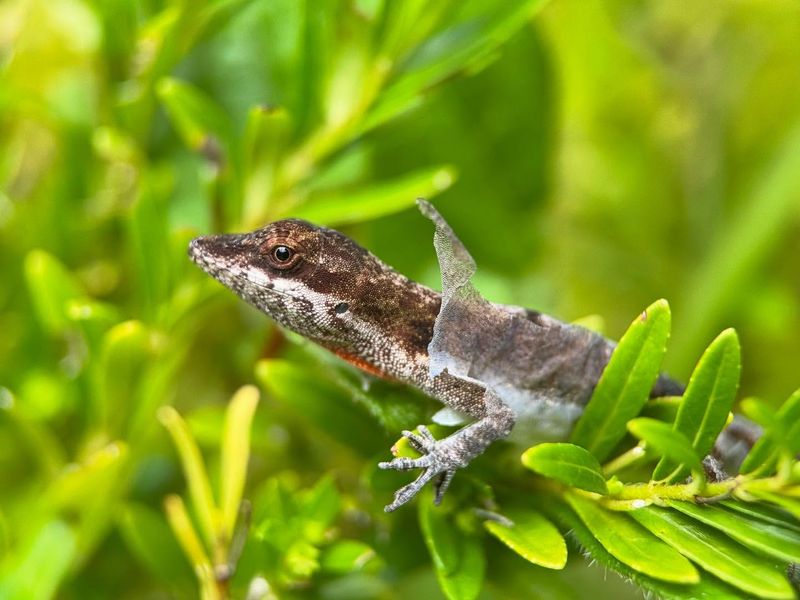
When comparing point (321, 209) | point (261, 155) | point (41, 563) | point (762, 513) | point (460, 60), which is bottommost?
point (41, 563)

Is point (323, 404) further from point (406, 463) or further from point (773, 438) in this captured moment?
point (773, 438)

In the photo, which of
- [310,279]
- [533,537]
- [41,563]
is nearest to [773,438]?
[533,537]

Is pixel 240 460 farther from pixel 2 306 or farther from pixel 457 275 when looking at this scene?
pixel 2 306

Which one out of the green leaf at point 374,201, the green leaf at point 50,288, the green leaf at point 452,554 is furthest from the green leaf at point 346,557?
the green leaf at point 50,288

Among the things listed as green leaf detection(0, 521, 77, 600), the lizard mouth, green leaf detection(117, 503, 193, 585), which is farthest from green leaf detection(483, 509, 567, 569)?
green leaf detection(0, 521, 77, 600)

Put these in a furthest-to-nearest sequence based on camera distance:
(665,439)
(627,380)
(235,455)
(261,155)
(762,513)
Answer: (261,155), (235,455), (627,380), (762,513), (665,439)

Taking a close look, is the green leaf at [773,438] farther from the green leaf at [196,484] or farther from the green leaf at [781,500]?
the green leaf at [196,484]

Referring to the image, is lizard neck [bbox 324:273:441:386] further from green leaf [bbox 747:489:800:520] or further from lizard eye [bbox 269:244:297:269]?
green leaf [bbox 747:489:800:520]
